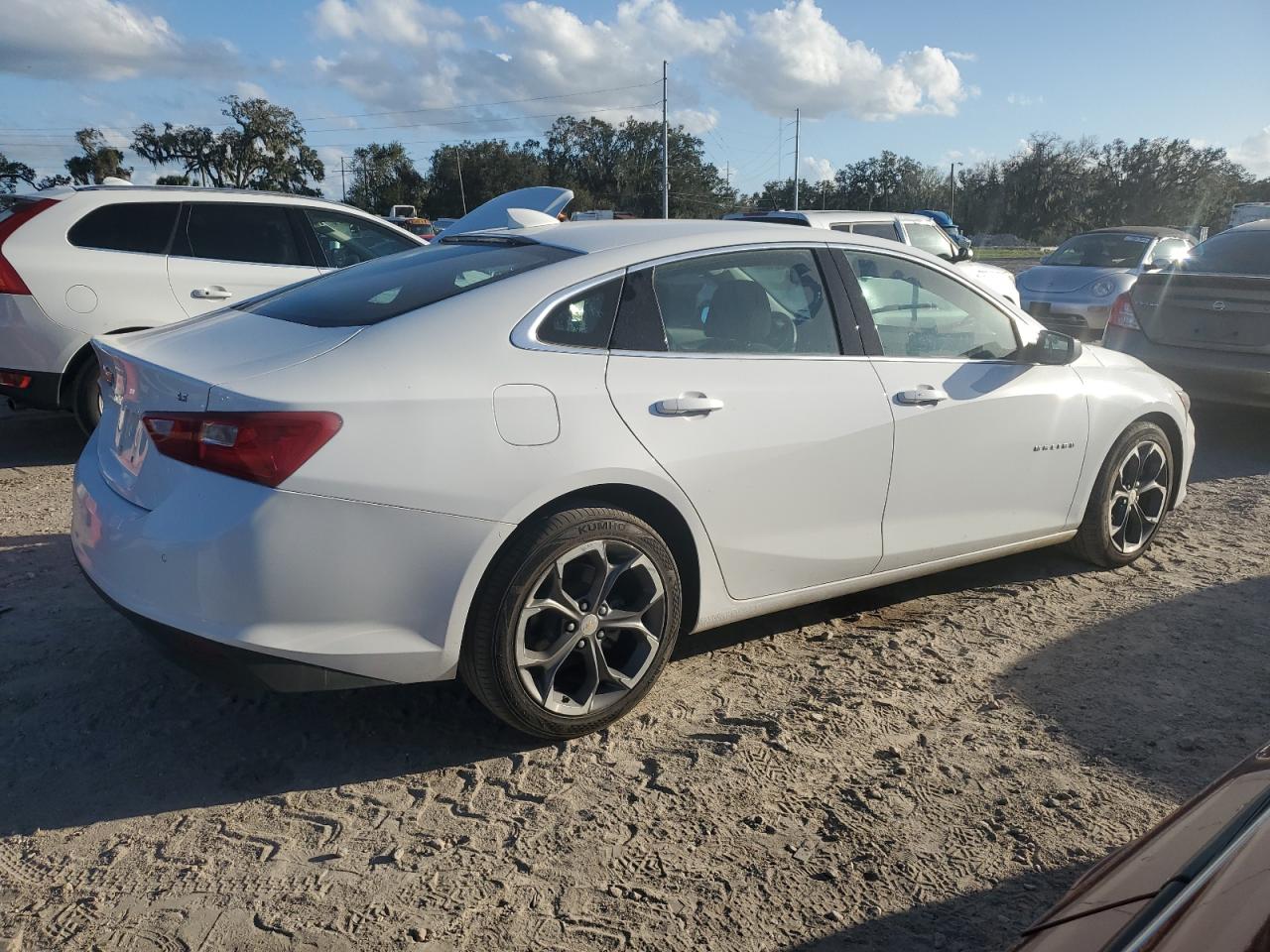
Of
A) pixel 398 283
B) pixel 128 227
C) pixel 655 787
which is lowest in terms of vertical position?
pixel 655 787

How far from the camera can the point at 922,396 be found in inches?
152

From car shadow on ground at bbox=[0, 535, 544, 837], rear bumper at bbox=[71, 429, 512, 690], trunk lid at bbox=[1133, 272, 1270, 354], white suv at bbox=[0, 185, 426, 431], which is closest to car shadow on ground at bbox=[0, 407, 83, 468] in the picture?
white suv at bbox=[0, 185, 426, 431]

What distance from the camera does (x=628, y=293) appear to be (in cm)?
336

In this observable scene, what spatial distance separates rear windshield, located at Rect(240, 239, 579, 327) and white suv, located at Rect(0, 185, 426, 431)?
292cm

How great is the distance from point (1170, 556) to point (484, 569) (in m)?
3.72

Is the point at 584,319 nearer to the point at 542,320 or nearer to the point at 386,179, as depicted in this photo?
the point at 542,320

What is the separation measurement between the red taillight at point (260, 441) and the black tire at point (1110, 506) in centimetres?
342

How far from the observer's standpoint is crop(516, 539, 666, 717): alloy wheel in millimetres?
3061

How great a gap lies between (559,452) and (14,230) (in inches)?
200

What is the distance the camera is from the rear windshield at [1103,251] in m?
13.3

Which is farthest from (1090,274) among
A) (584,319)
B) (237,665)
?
(237,665)

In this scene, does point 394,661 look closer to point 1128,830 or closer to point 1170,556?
point 1128,830

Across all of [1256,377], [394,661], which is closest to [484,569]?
[394,661]

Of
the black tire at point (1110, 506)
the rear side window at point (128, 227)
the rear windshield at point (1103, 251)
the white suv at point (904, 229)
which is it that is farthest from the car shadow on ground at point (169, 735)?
the rear windshield at point (1103, 251)
